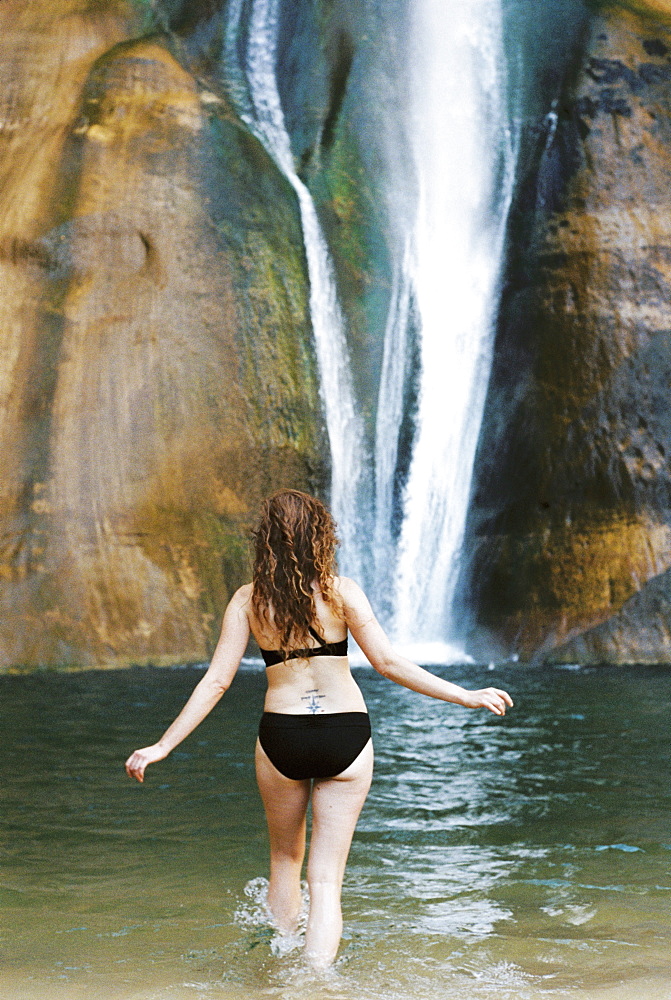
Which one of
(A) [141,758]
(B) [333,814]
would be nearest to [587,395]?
(B) [333,814]

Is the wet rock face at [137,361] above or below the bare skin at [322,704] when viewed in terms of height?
above

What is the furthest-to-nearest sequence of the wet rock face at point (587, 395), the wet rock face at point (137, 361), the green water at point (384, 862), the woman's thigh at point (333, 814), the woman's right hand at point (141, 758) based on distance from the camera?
the wet rock face at point (587, 395)
the wet rock face at point (137, 361)
the green water at point (384, 862)
the woman's thigh at point (333, 814)
the woman's right hand at point (141, 758)

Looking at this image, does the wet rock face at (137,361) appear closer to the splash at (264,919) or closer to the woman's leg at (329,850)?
the splash at (264,919)

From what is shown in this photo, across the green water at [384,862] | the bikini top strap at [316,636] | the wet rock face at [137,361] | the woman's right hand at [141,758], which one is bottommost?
the green water at [384,862]

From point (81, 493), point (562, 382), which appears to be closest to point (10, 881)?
point (81, 493)

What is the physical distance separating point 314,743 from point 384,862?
2056 millimetres

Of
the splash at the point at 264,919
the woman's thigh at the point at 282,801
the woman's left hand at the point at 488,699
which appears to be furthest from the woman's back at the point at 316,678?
→ the splash at the point at 264,919

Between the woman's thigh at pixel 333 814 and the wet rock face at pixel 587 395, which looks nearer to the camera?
the woman's thigh at pixel 333 814

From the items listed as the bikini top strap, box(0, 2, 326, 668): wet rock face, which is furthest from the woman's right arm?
box(0, 2, 326, 668): wet rock face

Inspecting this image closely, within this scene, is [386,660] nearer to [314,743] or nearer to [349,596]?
[349,596]

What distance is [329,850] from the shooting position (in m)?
3.71

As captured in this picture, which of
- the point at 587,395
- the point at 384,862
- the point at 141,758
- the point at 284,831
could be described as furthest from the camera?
the point at 587,395

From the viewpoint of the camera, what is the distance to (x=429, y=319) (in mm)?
15609

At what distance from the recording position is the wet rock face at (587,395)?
13562 mm
